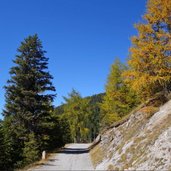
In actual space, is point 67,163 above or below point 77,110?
below

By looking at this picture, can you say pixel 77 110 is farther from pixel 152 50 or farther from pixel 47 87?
pixel 152 50

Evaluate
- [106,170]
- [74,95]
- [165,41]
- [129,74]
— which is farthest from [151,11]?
[74,95]

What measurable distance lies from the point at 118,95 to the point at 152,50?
20.0 meters

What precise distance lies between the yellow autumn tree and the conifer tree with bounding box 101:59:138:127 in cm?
1710

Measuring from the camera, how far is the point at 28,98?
34.2m

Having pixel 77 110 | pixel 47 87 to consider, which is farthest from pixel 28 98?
pixel 77 110

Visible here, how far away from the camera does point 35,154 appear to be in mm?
30984

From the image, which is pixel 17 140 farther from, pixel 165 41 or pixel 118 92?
pixel 165 41

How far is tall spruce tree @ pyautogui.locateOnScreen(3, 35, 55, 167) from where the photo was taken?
1337 inches

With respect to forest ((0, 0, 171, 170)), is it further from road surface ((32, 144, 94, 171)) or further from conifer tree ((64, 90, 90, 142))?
conifer tree ((64, 90, 90, 142))

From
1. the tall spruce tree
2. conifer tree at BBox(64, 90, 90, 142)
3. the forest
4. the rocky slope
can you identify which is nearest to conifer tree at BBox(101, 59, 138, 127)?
the forest

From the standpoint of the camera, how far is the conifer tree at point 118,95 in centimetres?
4309

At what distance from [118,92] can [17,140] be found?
15612 millimetres

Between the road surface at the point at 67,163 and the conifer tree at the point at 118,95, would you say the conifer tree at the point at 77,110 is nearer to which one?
the conifer tree at the point at 118,95
